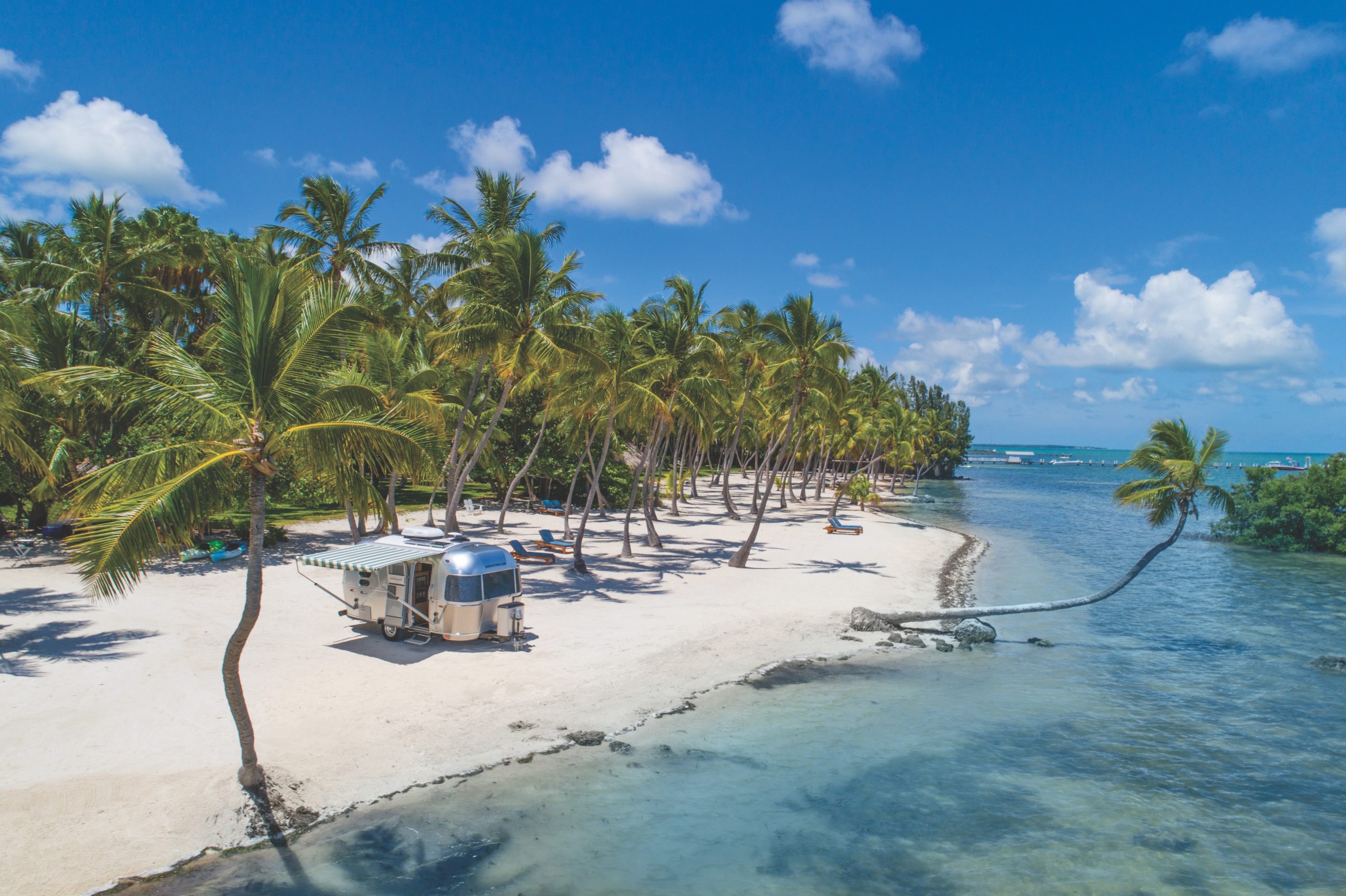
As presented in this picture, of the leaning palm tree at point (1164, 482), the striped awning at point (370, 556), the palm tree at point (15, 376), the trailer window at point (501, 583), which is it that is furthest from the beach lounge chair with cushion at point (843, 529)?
the palm tree at point (15, 376)

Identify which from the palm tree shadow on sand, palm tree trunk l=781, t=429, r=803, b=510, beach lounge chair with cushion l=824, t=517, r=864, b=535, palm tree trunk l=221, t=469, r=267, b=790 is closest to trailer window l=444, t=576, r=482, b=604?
palm tree trunk l=221, t=469, r=267, b=790

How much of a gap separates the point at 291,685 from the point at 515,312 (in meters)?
10.6

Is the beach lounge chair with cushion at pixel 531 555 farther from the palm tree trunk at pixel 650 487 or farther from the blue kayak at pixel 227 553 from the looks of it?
the blue kayak at pixel 227 553

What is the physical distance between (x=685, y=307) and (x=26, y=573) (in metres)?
18.8

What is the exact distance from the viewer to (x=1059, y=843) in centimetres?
902

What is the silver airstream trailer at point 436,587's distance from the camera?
13.1 meters

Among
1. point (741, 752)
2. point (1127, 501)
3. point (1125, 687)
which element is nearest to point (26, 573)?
point (741, 752)

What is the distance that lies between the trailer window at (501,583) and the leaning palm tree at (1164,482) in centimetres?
936

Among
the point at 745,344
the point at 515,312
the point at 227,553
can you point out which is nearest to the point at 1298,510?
the point at 745,344

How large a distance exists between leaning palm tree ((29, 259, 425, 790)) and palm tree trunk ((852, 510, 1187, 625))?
44.9ft

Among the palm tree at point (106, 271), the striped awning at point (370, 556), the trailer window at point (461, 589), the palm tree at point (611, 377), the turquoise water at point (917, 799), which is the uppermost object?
the palm tree at point (106, 271)

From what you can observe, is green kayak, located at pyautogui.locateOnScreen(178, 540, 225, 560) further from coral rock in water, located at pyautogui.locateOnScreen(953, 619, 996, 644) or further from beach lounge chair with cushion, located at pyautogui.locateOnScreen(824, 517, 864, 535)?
beach lounge chair with cushion, located at pyautogui.locateOnScreen(824, 517, 864, 535)

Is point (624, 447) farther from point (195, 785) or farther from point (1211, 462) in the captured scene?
point (195, 785)

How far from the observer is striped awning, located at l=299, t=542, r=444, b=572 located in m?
12.3
